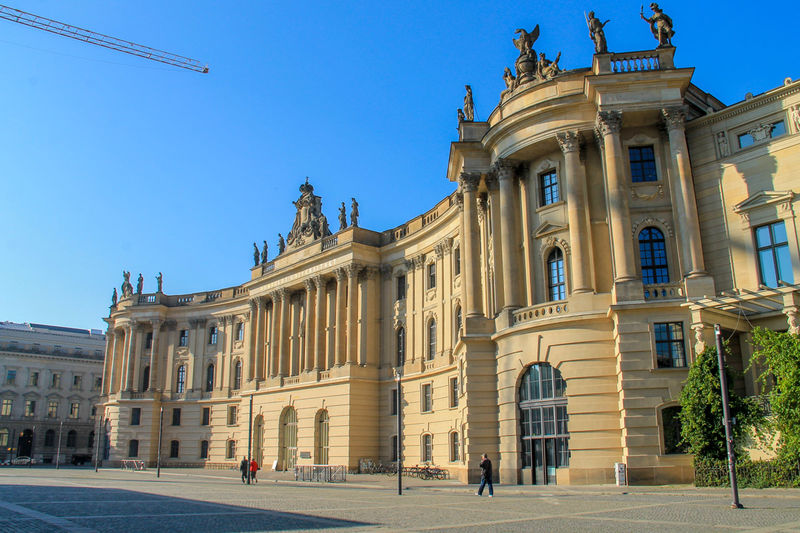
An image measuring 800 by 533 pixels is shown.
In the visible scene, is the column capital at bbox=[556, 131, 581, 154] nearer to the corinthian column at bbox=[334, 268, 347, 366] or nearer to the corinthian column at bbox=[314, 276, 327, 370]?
the corinthian column at bbox=[334, 268, 347, 366]

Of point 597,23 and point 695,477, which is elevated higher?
point 597,23

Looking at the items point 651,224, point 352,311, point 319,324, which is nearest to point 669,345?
point 651,224

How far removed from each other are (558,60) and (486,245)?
10855 millimetres

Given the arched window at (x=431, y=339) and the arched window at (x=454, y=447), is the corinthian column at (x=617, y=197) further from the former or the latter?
the arched window at (x=431, y=339)

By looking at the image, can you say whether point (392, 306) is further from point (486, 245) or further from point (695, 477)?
point (695, 477)

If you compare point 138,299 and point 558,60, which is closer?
point 558,60

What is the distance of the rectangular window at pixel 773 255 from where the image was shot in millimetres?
29750

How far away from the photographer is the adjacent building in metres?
103

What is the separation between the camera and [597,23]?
3534cm

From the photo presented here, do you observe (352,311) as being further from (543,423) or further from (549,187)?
(543,423)

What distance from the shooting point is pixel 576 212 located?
33719 millimetres

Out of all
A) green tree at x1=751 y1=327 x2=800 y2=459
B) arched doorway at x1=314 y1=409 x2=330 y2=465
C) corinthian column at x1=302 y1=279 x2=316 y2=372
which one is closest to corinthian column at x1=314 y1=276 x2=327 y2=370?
corinthian column at x1=302 y1=279 x2=316 y2=372

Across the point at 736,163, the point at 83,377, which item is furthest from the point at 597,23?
the point at 83,377

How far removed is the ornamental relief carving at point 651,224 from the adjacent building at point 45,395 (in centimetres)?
8936
